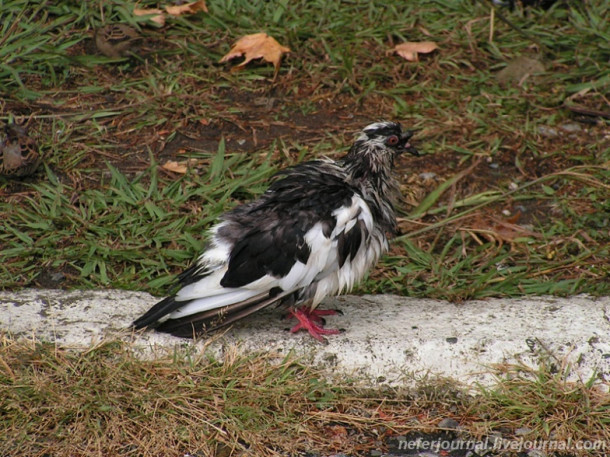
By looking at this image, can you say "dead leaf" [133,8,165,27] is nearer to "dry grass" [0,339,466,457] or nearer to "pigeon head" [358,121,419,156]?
"pigeon head" [358,121,419,156]

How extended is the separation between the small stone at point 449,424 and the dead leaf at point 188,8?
398cm

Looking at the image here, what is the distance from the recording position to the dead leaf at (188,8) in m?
6.67

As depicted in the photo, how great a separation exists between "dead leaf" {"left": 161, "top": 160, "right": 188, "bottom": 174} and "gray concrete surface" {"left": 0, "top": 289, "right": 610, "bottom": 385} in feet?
3.94

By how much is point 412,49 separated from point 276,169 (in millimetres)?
1592

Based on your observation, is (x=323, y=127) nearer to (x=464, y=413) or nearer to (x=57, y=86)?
(x=57, y=86)

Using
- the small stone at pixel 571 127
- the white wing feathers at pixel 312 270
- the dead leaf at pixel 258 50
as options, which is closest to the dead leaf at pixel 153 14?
the dead leaf at pixel 258 50

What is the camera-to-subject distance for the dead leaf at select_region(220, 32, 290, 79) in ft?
20.4

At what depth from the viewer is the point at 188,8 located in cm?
668

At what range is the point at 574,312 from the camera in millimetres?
4367

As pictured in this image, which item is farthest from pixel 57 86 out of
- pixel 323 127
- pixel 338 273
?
pixel 338 273

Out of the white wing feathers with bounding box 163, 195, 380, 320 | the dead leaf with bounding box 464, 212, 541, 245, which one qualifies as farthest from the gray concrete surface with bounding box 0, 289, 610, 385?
the dead leaf with bounding box 464, 212, 541, 245

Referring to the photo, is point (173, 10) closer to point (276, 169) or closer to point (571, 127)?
point (276, 169)

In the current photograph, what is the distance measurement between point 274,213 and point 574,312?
154cm

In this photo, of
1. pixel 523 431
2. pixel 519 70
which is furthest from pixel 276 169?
pixel 523 431
